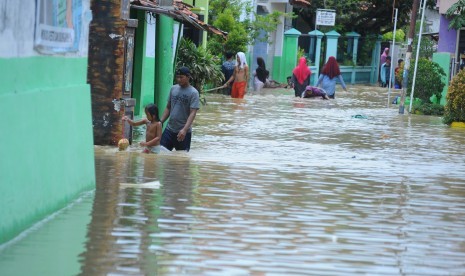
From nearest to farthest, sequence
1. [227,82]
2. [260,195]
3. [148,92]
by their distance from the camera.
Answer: [260,195] < [148,92] < [227,82]

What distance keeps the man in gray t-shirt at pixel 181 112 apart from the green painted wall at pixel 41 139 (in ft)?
13.5

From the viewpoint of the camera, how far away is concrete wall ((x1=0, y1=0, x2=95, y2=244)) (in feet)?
27.6

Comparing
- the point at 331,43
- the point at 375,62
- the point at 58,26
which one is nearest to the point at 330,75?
the point at 331,43

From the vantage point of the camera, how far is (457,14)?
3016 cm

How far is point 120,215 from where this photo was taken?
32.9 ft

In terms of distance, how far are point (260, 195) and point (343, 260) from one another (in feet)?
11.9

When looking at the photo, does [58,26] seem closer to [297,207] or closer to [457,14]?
[297,207]

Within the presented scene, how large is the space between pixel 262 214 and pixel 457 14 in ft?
68.7

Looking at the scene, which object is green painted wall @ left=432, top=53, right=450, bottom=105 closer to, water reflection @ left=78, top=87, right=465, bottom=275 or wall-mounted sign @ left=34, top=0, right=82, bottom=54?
water reflection @ left=78, top=87, right=465, bottom=275

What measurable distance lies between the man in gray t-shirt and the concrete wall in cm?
424

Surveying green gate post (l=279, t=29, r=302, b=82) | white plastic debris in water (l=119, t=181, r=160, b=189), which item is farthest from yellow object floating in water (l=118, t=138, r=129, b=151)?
green gate post (l=279, t=29, r=302, b=82)

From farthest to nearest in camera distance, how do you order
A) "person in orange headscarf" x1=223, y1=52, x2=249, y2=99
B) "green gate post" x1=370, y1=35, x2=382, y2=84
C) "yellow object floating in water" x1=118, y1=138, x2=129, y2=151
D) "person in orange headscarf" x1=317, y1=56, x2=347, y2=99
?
"green gate post" x1=370, y1=35, x2=382, y2=84 < "person in orange headscarf" x1=317, y1=56, x2=347, y2=99 < "person in orange headscarf" x1=223, y1=52, x2=249, y2=99 < "yellow object floating in water" x1=118, y1=138, x2=129, y2=151

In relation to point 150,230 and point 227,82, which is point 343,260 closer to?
point 150,230

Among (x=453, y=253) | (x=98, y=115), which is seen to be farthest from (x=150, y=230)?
(x=98, y=115)
